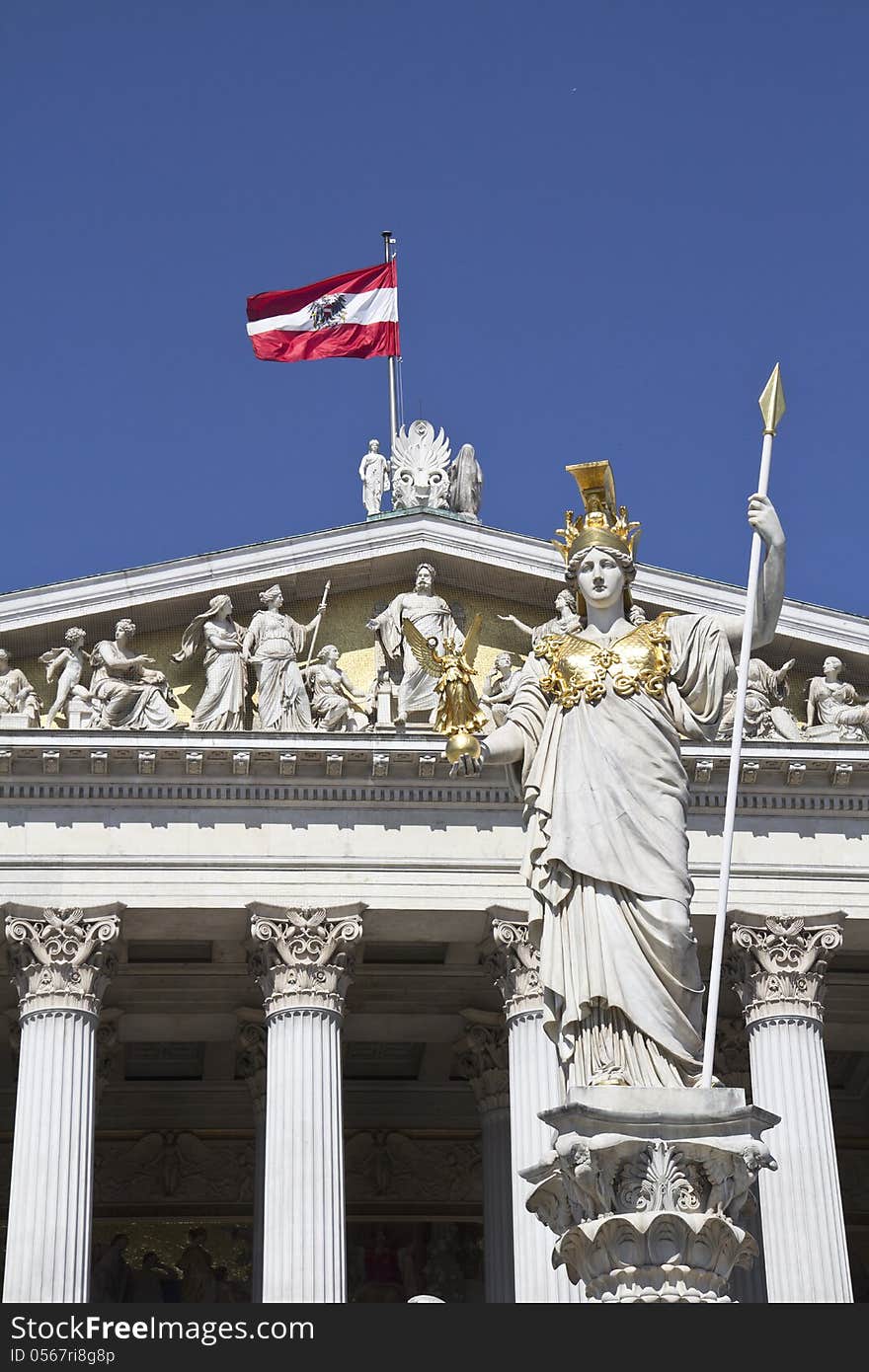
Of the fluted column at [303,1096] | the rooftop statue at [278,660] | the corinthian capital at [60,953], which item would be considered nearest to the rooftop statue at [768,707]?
the rooftop statue at [278,660]

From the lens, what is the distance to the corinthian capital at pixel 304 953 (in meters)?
32.1

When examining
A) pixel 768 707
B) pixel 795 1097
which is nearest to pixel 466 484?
pixel 768 707

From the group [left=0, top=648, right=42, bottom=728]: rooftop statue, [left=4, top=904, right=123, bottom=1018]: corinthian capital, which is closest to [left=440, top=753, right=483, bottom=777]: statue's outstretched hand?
[left=4, top=904, right=123, bottom=1018]: corinthian capital

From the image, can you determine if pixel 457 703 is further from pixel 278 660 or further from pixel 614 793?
pixel 278 660

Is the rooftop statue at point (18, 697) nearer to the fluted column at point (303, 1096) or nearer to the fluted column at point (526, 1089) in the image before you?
the fluted column at point (303, 1096)

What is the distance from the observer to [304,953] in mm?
32312

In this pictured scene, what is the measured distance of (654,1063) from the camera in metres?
10.9

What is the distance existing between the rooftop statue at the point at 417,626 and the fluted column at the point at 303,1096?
10.5ft

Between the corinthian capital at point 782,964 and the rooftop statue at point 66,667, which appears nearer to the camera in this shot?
the corinthian capital at point 782,964

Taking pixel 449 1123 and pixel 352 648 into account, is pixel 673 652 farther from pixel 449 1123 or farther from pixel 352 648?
pixel 449 1123

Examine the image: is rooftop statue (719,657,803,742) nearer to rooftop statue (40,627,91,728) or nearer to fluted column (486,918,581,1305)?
fluted column (486,918,581,1305)

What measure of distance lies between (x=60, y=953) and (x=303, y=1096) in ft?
11.7

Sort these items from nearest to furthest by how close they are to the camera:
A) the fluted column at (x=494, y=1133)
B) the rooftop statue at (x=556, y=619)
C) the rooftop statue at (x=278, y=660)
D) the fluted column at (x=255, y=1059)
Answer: the rooftop statue at (x=556, y=619), the fluted column at (x=494, y=1133), the rooftop statue at (x=278, y=660), the fluted column at (x=255, y=1059)

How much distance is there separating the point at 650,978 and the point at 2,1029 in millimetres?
27487
